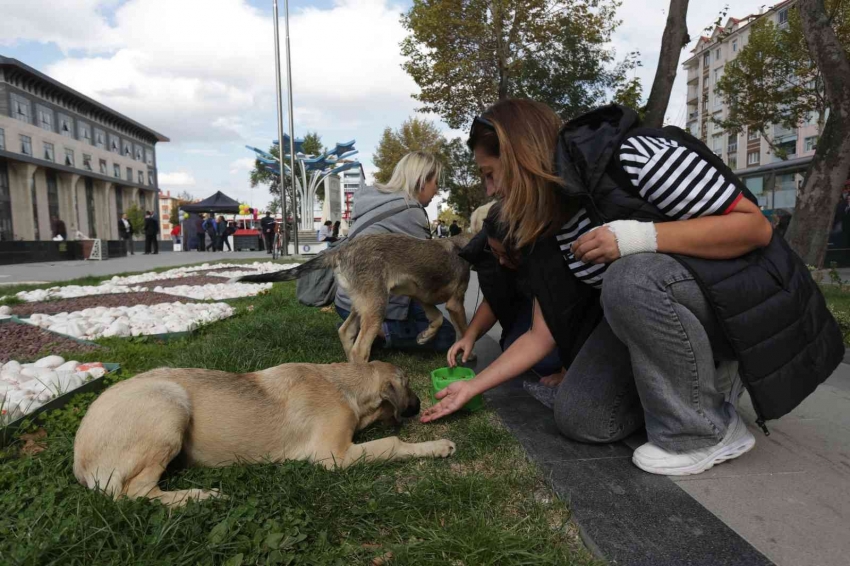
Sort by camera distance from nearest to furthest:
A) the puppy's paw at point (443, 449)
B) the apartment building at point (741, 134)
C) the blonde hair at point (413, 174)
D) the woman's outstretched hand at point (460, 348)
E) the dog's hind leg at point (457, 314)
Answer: the puppy's paw at point (443, 449), the woman's outstretched hand at point (460, 348), the dog's hind leg at point (457, 314), the blonde hair at point (413, 174), the apartment building at point (741, 134)

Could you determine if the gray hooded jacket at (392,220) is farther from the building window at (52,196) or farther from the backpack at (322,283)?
the building window at (52,196)

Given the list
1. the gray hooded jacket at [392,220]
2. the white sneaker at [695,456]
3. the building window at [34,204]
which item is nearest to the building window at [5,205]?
the building window at [34,204]

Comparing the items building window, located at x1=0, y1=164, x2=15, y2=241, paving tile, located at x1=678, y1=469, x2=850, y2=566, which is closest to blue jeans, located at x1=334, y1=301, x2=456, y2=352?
paving tile, located at x1=678, y1=469, x2=850, y2=566

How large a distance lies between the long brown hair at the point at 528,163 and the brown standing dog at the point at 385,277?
1881mm

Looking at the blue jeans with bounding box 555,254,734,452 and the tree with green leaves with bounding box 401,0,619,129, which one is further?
the tree with green leaves with bounding box 401,0,619,129

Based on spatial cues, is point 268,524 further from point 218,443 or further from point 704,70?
point 704,70

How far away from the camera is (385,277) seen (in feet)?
14.6

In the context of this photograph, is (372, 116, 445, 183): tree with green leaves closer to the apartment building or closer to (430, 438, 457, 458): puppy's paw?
the apartment building

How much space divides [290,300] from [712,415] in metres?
6.69

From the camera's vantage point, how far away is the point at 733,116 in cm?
2797

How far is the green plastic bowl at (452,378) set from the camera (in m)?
3.31

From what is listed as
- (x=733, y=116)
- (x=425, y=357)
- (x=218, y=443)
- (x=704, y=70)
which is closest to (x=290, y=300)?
(x=425, y=357)

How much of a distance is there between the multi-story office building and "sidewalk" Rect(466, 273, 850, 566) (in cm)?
5509

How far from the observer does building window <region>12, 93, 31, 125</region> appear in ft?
159
